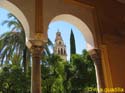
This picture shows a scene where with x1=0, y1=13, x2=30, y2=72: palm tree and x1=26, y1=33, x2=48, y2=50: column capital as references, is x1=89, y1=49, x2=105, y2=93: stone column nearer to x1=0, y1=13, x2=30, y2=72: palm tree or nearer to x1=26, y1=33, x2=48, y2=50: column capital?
x1=26, y1=33, x2=48, y2=50: column capital

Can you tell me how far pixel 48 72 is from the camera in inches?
526

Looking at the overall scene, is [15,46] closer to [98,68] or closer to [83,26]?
[83,26]

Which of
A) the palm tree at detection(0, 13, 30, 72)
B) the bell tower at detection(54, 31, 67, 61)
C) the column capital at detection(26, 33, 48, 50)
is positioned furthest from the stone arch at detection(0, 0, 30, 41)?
the bell tower at detection(54, 31, 67, 61)

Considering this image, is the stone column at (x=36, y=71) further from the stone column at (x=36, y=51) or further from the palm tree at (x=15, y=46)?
the palm tree at (x=15, y=46)

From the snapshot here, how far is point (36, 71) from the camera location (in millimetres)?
4922

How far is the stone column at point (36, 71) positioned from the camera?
475cm

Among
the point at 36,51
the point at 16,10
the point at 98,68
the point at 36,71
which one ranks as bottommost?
the point at 36,71

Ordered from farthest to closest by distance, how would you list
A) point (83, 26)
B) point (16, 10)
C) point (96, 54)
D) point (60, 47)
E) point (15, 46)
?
point (60, 47) → point (15, 46) → point (83, 26) → point (96, 54) → point (16, 10)

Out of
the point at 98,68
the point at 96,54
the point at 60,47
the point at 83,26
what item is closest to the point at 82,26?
the point at 83,26

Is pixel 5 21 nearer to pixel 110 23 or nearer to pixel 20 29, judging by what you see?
pixel 20 29

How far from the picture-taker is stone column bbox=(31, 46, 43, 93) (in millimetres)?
4754

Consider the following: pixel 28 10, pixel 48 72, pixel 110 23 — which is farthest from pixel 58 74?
pixel 28 10

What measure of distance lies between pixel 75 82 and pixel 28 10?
905 cm

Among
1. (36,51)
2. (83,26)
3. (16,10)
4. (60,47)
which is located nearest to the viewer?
(36,51)
